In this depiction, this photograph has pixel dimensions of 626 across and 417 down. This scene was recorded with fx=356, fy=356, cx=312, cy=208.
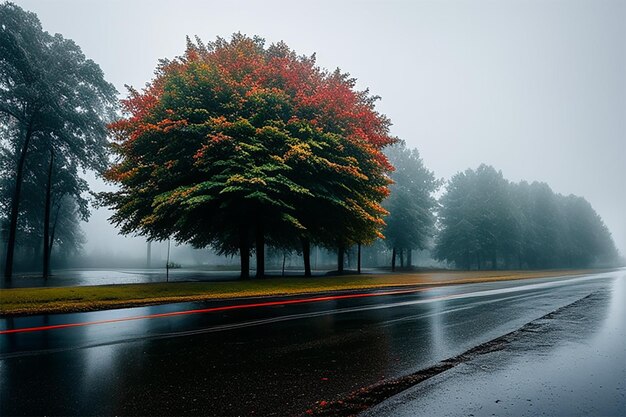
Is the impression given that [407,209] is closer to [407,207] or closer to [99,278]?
[407,207]

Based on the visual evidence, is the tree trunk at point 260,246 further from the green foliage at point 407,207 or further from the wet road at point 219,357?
the green foliage at point 407,207

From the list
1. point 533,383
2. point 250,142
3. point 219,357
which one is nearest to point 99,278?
point 250,142

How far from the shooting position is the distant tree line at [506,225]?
54.1 m

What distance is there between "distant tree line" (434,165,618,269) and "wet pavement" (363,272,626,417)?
50.1 metres

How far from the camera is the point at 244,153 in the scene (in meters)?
16.9

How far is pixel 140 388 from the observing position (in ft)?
13.4

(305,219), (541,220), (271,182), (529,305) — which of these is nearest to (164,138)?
(271,182)

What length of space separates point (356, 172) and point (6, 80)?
26.5 metres

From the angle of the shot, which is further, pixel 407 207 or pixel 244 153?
pixel 407 207

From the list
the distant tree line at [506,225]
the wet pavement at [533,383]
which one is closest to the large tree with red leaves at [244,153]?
the wet pavement at [533,383]

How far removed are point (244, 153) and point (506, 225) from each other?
51.4 meters

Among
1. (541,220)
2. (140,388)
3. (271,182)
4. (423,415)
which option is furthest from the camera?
(541,220)

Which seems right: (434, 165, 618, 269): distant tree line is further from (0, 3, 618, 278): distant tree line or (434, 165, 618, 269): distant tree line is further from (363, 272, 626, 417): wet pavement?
(363, 272, 626, 417): wet pavement

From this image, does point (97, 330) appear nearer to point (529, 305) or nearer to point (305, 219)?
point (529, 305)
